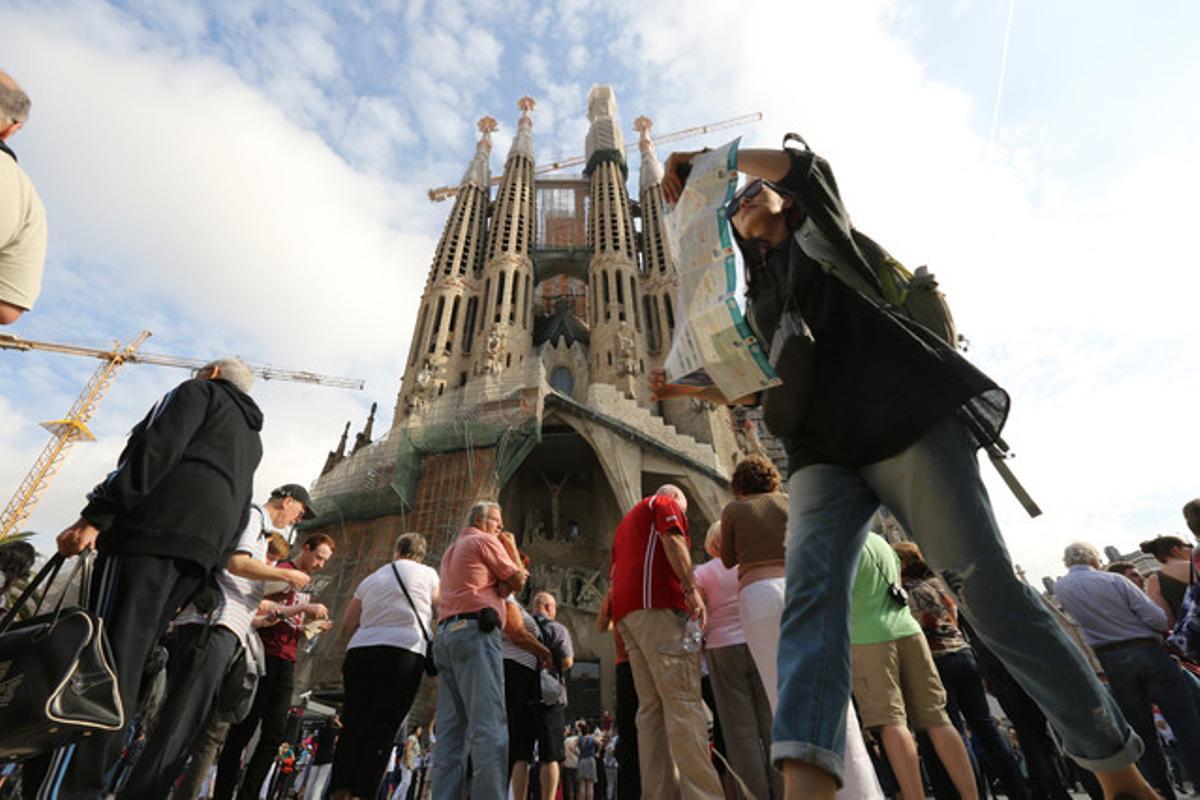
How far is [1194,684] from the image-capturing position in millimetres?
3838

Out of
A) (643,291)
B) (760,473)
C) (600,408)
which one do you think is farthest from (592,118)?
(760,473)

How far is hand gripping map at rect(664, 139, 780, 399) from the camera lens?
1.65 meters

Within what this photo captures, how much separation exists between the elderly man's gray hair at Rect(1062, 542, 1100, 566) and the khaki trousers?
9.70ft

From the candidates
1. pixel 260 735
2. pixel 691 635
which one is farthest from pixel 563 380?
pixel 691 635

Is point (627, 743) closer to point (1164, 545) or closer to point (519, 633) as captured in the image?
point (519, 633)

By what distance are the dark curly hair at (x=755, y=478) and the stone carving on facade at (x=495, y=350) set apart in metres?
24.8

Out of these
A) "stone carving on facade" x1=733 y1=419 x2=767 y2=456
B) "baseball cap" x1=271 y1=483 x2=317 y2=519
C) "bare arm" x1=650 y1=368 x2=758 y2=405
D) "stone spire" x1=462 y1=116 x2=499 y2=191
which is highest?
"stone spire" x1=462 y1=116 x2=499 y2=191

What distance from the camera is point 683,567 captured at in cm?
322

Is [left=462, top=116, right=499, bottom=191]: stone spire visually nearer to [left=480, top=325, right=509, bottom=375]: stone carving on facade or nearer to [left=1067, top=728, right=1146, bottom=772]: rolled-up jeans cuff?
[left=480, top=325, right=509, bottom=375]: stone carving on facade

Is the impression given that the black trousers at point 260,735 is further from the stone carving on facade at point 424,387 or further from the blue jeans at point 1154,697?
the stone carving on facade at point 424,387

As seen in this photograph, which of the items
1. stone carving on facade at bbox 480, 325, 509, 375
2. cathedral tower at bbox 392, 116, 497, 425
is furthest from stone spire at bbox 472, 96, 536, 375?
cathedral tower at bbox 392, 116, 497, 425

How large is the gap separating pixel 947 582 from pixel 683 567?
1856mm

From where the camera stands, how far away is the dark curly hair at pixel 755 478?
3400 mm

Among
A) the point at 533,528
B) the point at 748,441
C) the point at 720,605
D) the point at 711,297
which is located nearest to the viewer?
the point at 711,297
